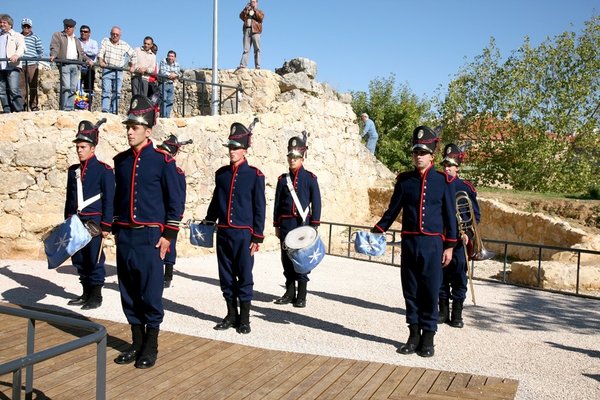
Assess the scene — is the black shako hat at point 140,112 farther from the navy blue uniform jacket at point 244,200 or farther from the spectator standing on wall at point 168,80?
the spectator standing on wall at point 168,80

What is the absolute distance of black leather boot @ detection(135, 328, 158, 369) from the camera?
498cm

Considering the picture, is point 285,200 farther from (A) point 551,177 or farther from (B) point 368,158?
(A) point 551,177

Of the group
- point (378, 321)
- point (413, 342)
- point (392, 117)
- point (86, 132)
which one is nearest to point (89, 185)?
point (86, 132)

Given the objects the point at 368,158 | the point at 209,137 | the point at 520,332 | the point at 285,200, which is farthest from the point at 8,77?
the point at 368,158

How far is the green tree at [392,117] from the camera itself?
104ft

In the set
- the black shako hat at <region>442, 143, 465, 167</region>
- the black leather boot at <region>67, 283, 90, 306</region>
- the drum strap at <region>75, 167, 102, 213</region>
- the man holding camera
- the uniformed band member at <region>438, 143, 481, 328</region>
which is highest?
the man holding camera

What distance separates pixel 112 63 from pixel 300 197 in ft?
18.6

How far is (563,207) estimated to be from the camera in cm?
1562

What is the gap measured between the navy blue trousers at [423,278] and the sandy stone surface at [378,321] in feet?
1.21

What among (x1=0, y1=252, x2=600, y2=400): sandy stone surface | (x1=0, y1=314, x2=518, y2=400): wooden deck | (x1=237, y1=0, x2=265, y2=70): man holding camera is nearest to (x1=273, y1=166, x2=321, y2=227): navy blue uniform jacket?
(x1=0, y1=252, x2=600, y2=400): sandy stone surface

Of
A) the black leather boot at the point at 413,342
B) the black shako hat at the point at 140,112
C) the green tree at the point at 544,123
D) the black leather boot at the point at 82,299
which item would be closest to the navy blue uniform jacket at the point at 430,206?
the black leather boot at the point at 413,342

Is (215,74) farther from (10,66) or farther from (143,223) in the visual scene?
(143,223)

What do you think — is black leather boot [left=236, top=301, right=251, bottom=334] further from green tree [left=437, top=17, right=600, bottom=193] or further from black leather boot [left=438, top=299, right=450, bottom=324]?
green tree [left=437, top=17, right=600, bottom=193]

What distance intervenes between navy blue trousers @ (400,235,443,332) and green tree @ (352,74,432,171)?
77.6 feet
